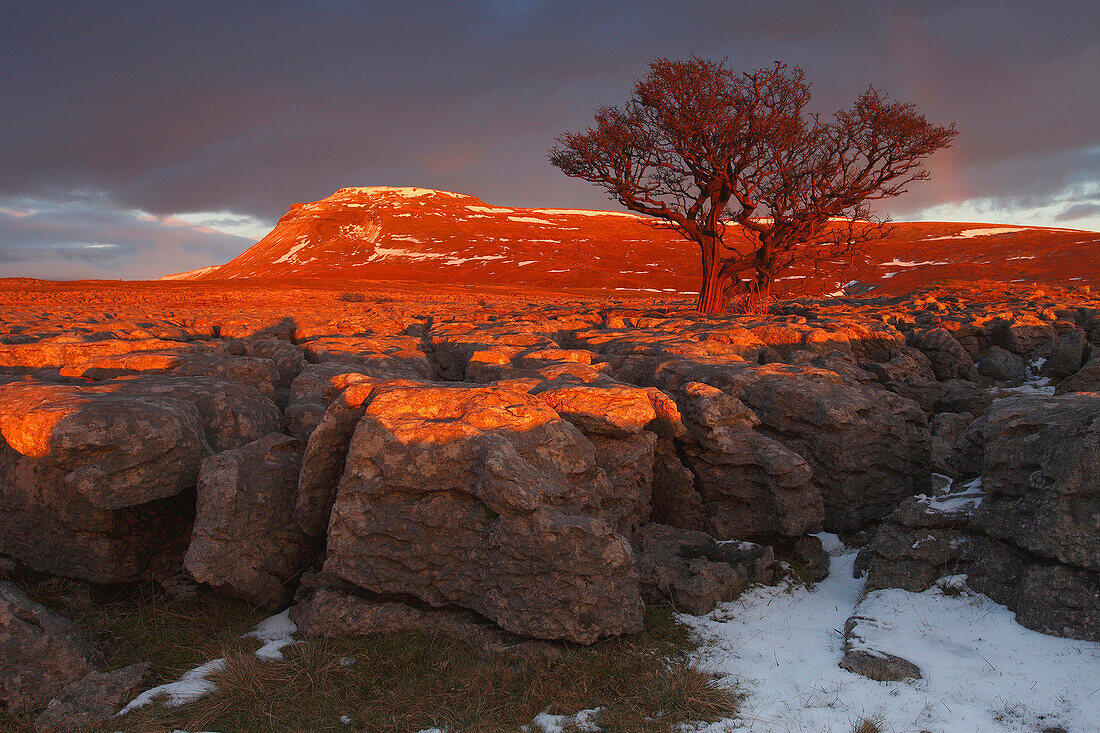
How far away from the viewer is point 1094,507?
197 inches

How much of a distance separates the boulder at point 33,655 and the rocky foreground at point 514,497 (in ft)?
0.05

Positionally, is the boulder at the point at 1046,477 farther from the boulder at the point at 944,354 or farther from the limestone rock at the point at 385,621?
the boulder at the point at 944,354

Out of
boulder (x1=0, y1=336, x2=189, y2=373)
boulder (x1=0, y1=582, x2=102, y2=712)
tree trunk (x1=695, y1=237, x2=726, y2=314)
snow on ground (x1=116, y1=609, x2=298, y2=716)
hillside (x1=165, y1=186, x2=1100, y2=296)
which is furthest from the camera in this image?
hillside (x1=165, y1=186, x2=1100, y2=296)

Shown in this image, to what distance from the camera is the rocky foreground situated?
5.20m

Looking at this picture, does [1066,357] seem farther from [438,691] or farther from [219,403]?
[219,403]

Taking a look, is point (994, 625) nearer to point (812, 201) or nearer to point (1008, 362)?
point (1008, 362)

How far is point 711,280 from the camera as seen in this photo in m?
24.3

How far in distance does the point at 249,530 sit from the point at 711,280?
839 inches

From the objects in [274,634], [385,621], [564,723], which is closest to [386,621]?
[385,621]

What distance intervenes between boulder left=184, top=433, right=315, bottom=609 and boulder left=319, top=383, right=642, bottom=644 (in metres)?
0.75

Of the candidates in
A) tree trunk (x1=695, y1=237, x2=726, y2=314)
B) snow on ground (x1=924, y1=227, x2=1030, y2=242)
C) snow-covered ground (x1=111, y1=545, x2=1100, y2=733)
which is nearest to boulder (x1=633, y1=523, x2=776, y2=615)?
snow-covered ground (x1=111, y1=545, x2=1100, y2=733)

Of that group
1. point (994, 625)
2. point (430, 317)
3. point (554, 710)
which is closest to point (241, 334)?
point (430, 317)

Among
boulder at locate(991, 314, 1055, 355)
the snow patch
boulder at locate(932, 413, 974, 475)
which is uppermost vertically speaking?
the snow patch

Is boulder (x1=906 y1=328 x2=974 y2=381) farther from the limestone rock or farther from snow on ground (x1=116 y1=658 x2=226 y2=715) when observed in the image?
snow on ground (x1=116 y1=658 x2=226 y2=715)
